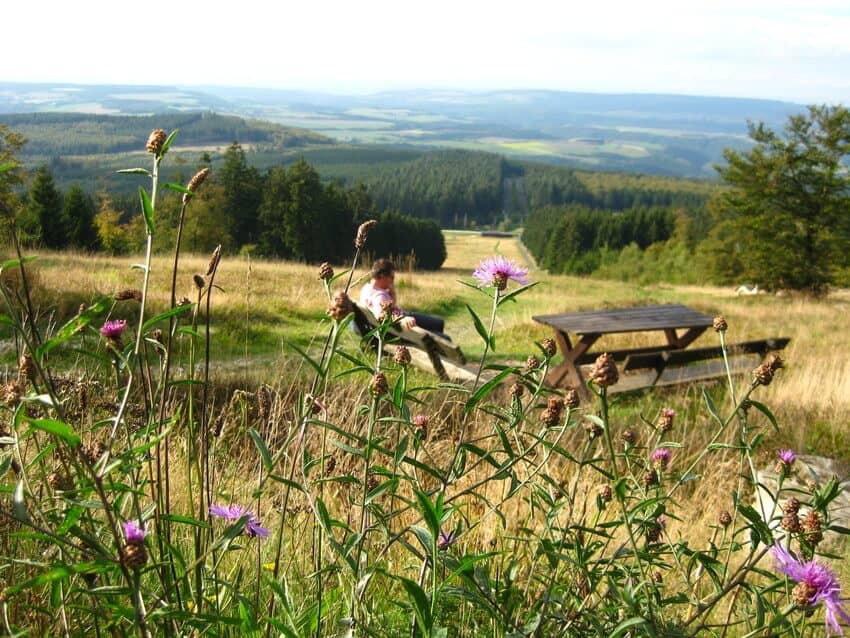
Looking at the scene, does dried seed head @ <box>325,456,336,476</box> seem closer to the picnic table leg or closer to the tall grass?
the tall grass

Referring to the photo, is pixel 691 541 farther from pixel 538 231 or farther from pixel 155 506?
pixel 538 231

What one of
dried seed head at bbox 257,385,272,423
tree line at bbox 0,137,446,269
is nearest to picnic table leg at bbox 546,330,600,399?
dried seed head at bbox 257,385,272,423

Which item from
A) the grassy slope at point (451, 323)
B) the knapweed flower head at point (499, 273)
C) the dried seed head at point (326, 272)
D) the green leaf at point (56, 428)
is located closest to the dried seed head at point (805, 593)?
the knapweed flower head at point (499, 273)

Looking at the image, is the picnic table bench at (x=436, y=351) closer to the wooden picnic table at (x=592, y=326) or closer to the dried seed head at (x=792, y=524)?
the wooden picnic table at (x=592, y=326)

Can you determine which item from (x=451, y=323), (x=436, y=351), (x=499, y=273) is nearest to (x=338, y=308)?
(x=499, y=273)

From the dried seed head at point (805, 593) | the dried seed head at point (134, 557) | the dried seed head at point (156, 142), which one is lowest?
the dried seed head at point (805, 593)

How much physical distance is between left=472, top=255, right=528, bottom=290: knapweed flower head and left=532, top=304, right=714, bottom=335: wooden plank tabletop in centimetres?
473

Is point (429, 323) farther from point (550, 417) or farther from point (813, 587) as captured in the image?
point (813, 587)

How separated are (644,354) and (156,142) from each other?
5.65 m

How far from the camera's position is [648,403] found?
20.2 ft

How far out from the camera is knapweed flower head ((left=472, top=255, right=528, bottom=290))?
138 centimetres

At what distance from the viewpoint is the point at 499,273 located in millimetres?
1398

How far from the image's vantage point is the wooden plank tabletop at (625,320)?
20.6 ft

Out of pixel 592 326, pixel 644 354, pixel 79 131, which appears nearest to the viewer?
pixel 644 354
